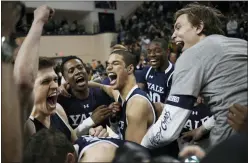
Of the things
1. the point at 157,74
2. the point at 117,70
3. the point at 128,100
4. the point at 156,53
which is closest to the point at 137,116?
the point at 128,100

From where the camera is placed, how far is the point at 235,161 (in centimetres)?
40

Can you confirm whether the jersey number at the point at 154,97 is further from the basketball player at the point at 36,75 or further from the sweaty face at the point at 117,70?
the basketball player at the point at 36,75

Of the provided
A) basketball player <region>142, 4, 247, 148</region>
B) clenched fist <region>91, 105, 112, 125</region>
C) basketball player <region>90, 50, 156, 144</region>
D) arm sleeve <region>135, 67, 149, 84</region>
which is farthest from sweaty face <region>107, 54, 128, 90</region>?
arm sleeve <region>135, 67, 149, 84</region>

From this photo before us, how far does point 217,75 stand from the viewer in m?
0.56

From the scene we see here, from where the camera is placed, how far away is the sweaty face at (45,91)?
0.69 metres

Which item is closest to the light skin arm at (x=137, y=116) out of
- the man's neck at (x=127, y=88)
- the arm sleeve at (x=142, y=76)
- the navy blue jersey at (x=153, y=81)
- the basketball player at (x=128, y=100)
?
the basketball player at (x=128, y=100)

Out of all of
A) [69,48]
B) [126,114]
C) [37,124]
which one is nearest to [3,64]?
[37,124]

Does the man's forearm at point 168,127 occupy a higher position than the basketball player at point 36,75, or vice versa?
the basketball player at point 36,75

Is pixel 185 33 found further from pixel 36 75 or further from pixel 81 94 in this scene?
pixel 81 94

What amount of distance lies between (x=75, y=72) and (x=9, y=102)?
0.91m

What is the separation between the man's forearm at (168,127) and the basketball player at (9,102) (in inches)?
11.1

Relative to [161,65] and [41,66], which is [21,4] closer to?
[41,66]

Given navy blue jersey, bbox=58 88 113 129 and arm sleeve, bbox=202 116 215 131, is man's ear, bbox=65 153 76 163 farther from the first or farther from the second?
navy blue jersey, bbox=58 88 113 129

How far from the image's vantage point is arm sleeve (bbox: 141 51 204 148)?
590mm
